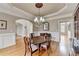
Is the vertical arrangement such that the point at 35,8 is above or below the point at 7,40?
above

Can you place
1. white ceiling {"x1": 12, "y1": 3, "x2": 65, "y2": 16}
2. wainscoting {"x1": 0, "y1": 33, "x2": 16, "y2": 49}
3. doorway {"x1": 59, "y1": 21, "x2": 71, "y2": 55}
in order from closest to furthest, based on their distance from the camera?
white ceiling {"x1": 12, "y1": 3, "x2": 65, "y2": 16}
wainscoting {"x1": 0, "y1": 33, "x2": 16, "y2": 49}
doorway {"x1": 59, "y1": 21, "x2": 71, "y2": 55}

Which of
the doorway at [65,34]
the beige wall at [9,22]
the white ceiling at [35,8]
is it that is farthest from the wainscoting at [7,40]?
the doorway at [65,34]

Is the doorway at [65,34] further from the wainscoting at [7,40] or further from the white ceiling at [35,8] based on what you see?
the wainscoting at [7,40]

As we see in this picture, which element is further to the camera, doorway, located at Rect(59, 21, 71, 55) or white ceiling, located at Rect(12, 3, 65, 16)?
doorway, located at Rect(59, 21, 71, 55)

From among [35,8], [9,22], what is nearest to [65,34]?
[35,8]

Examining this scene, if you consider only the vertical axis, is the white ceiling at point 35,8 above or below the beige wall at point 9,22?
above

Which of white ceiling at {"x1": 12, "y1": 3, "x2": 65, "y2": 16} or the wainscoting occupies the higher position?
white ceiling at {"x1": 12, "y1": 3, "x2": 65, "y2": 16}

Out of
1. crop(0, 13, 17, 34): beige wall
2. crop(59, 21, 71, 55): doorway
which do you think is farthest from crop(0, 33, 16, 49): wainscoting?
crop(59, 21, 71, 55): doorway

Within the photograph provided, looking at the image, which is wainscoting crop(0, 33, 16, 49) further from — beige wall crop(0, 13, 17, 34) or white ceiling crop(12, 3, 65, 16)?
white ceiling crop(12, 3, 65, 16)

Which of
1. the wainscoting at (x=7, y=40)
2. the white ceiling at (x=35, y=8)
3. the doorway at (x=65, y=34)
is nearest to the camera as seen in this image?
the white ceiling at (x=35, y=8)

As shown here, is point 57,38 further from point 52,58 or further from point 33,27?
point 52,58

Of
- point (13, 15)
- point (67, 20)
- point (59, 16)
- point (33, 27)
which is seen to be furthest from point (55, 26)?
point (13, 15)

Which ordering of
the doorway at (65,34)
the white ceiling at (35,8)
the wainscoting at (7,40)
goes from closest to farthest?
1. the white ceiling at (35,8)
2. the wainscoting at (7,40)
3. the doorway at (65,34)

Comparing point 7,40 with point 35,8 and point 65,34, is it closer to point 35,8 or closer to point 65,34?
point 35,8
